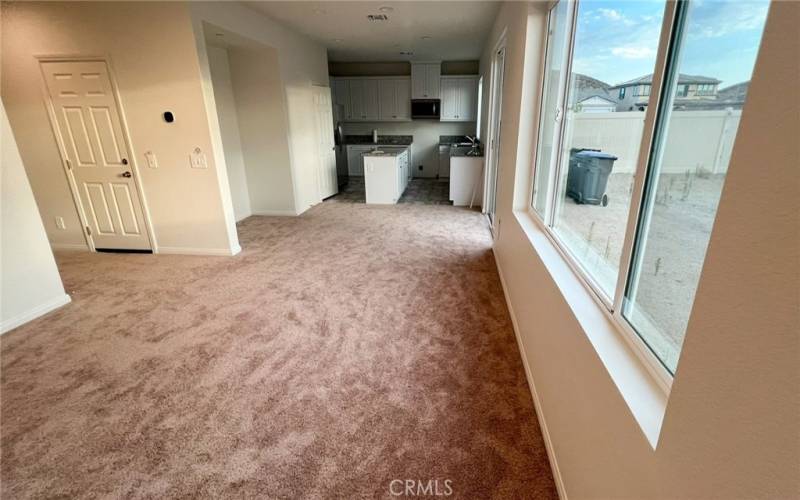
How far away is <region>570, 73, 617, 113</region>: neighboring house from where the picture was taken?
66.3 inches

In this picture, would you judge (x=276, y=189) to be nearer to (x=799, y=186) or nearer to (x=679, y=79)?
(x=679, y=79)

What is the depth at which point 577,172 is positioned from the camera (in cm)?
205

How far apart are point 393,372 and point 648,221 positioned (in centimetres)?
160

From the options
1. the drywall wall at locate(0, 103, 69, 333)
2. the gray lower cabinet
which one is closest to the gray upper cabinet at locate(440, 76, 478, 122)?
the gray lower cabinet

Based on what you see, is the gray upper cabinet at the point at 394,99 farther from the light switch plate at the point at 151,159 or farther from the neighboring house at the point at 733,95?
the neighboring house at the point at 733,95

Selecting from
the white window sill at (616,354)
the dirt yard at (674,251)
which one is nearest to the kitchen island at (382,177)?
the white window sill at (616,354)

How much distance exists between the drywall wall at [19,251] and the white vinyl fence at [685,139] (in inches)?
161

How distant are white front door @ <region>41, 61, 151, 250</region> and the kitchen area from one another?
382cm

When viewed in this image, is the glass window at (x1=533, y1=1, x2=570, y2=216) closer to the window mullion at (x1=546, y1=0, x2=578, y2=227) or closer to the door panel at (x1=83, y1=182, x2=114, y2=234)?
the window mullion at (x1=546, y1=0, x2=578, y2=227)

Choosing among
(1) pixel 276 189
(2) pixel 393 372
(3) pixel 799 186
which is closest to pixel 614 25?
(3) pixel 799 186

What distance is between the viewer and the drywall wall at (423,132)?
9.05 metres

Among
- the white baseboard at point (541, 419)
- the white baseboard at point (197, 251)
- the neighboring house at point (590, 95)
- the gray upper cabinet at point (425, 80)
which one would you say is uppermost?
the gray upper cabinet at point (425, 80)

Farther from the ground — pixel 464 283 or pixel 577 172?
pixel 577 172
